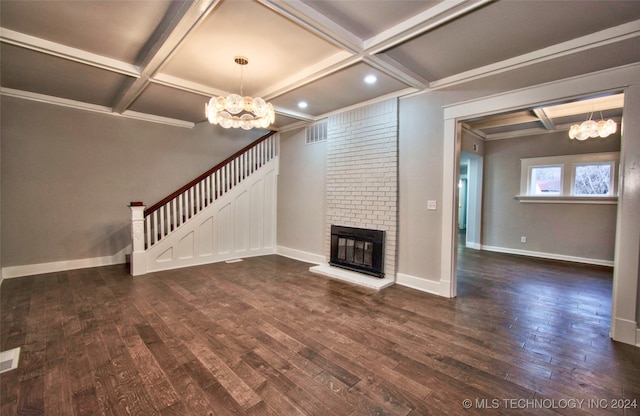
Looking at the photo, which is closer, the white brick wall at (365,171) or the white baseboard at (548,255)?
the white brick wall at (365,171)

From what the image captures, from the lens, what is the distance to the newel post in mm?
4539

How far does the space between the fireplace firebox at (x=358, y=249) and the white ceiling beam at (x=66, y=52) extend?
12.3 ft

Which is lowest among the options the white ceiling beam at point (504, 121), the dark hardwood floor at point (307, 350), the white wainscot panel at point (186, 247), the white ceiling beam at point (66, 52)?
the dark hardwood floor at point (307, 350)

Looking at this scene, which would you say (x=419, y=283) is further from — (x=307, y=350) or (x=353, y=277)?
(x=307, y=350)

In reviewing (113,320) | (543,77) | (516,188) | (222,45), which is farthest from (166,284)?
(516,188)

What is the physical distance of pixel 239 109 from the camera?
10.3 ft

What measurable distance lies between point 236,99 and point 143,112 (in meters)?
3.39

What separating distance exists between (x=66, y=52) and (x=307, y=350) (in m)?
3.97

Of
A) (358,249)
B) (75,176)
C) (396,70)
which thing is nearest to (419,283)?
(358,249)

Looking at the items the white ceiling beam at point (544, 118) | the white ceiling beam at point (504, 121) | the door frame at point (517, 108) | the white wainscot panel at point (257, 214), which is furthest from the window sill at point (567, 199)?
the white wainscot panel at point (257, 214)

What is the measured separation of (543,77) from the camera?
296 centimetres

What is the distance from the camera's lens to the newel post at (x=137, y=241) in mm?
4539

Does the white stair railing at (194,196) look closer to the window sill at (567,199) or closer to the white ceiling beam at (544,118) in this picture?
the white ceiling beam at (544,118)

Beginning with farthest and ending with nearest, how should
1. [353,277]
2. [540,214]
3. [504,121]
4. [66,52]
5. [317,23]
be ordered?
[540,214], [504,121], [353,277], [66,52], [317,23]
